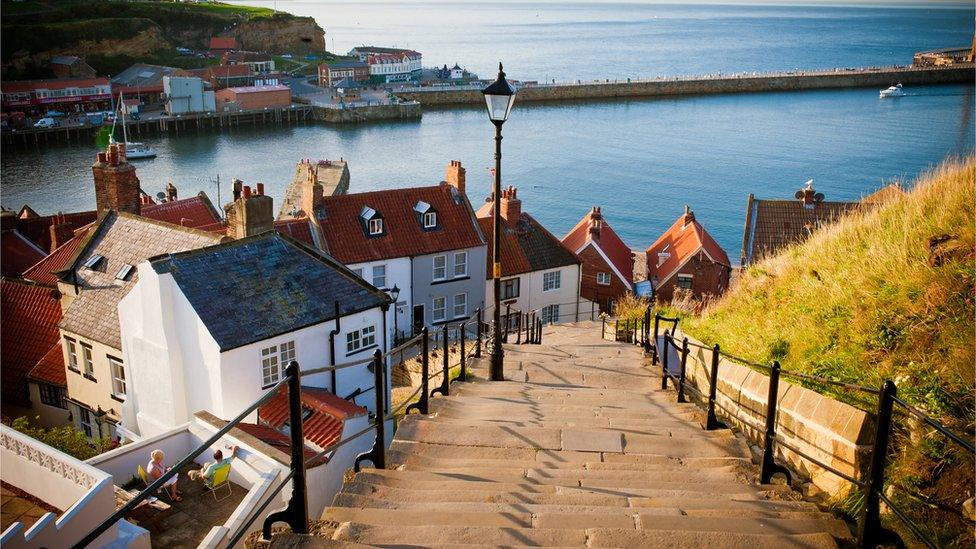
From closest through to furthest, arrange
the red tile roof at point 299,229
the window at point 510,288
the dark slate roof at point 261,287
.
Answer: the dark slate roof at point 261,287, the red tile roof at point 299,229, the window at point 510,288

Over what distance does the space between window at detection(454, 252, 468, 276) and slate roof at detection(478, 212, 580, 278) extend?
109 centimetres

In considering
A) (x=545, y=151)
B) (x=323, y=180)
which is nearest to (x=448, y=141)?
(x=545, y=151)

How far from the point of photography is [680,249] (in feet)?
131

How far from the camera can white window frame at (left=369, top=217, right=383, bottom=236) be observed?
101ft

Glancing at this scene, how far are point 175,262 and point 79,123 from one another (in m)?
90.2

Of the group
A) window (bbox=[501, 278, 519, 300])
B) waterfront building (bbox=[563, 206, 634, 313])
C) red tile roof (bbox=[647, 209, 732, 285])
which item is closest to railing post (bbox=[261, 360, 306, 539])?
window (bbox=[501, 278, 519, 300])

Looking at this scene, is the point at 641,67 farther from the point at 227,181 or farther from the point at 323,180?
the point at 323,180

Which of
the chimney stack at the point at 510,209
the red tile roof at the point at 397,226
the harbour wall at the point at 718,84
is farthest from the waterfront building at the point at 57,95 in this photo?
the chimney stack at the point at 510,209

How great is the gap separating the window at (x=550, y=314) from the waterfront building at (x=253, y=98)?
3311 inches

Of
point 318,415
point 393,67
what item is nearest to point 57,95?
point 393,67

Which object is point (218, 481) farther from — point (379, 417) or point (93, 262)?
point (93, 262)

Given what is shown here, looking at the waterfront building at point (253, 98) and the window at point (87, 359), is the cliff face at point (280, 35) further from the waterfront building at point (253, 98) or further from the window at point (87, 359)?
the window at point (87, 359)

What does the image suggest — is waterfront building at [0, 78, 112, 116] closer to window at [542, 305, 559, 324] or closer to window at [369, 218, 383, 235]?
window at [369, 218, 383, 235]

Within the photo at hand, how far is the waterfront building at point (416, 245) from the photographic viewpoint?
3041 centimetres
